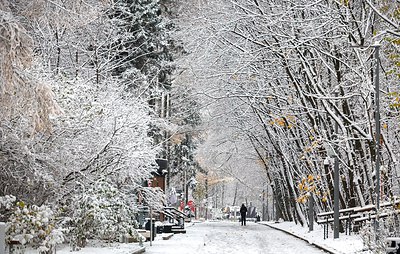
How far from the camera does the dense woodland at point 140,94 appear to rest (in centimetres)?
1558

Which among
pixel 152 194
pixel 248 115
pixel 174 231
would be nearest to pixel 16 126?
pixel 152 194

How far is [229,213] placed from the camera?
346 feet

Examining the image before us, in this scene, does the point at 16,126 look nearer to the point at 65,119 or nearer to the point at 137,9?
the point at 65,119

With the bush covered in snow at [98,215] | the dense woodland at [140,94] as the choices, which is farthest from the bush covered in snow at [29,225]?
the bush covered in snow at [98,215]

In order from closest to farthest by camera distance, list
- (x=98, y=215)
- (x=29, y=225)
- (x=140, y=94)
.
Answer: (x=29, y=225)
(x=98, y=215)
(x=140, y=94)

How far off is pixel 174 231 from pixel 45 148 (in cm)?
1599

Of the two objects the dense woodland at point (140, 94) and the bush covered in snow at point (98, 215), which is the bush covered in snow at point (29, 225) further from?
the bush covered in snow at point (98, 215)

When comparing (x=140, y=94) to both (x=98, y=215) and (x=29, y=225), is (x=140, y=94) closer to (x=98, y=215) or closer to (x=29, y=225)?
(x=98, y=215)

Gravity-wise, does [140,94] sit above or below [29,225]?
above

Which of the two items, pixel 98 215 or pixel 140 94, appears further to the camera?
pixel 140 94

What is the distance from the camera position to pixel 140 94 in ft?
88.3

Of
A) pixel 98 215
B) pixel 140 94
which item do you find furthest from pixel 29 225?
pixel 140 94

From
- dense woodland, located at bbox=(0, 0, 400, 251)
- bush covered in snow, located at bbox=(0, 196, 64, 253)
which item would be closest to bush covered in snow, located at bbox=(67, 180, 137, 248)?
dense woodland, located at bbox=(0, 0, 400, 251)

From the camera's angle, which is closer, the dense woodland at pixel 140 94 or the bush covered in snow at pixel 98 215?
the dense woodland at pixel 140 94
